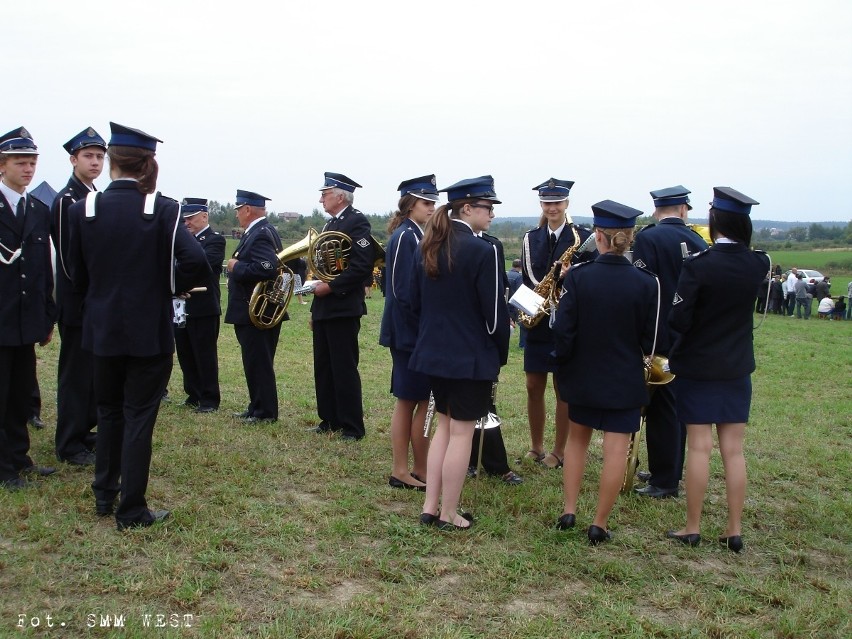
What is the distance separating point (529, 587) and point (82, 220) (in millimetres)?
3223

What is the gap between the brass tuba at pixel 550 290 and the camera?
593 centimetres

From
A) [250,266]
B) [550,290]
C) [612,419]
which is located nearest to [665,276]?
[550,290]

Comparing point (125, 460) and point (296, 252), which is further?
point (296, 252)

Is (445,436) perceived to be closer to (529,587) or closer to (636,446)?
(529,587)

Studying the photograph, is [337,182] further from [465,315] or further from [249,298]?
[465,315]

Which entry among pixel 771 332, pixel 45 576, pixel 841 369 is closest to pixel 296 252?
pixel 45 576

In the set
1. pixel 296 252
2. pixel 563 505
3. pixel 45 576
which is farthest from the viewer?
pixel 296 252

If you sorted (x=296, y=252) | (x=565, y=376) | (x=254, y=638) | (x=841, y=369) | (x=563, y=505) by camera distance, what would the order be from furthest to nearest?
(x=841, y=369)
(x=296, y=252)
(x=563, y=505)
(x=565, y=376)
(x=254, y=638)

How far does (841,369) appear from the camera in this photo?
13.5 meters

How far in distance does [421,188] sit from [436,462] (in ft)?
6.82

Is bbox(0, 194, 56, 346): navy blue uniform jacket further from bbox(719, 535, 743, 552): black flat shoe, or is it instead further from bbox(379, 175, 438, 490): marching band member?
bbox(719, 535, 743, 552): black flat shoe

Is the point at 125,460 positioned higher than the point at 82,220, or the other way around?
the point at 82,220

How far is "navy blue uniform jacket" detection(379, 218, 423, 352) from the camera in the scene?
18.4 ft

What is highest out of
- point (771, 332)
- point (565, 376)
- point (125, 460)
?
point (565, 376)
